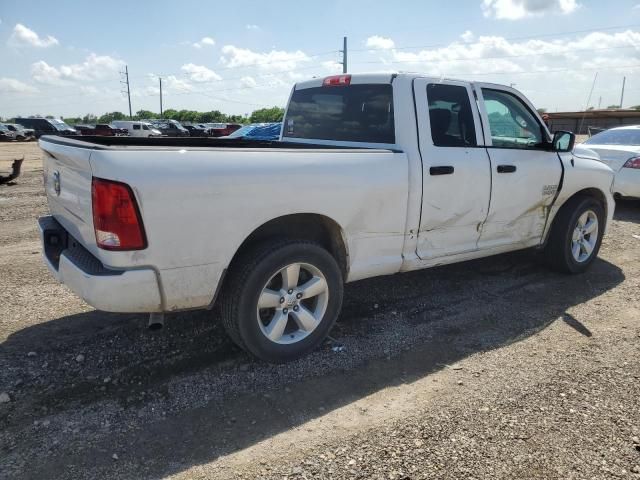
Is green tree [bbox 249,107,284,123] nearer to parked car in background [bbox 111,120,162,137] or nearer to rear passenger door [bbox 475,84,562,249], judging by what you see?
parked car in background [bbox 111,120,162,137]

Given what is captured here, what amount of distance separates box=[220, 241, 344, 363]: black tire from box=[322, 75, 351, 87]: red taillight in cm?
176

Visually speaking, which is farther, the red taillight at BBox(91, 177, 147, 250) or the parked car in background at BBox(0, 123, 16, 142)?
the parked car in background at BBox(0, 123, 16, 142)

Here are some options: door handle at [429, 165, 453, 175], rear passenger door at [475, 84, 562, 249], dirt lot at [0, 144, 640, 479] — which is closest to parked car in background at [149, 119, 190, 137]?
dirt lot at [0, 144, 640, 479]

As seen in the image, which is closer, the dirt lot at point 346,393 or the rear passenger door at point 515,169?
the dirt lot at point 346,393

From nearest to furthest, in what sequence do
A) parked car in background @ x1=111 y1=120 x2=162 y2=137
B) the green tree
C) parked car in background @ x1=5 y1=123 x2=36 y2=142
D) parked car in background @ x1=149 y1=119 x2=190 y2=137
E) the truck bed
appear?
1. the truck bed
2. parked car in background @ x1=5 y1=123 x2=36 y2=142
3. parked car in background @ x1=111 y1=120 x2=162 y2=137
4. parked car in background @ x1=149 y1=119 x2=190 y2=137
5. the green tree

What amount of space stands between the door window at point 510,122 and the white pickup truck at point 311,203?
→ 0.02m

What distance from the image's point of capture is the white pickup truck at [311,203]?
9.00 ft

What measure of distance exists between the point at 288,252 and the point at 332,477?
135 cm

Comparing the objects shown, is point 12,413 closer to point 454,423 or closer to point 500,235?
point 454,423

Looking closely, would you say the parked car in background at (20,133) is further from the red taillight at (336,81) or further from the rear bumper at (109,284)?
the rear bumper at (109,284)

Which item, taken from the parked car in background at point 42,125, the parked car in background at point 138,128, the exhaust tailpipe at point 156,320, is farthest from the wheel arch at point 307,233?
the parked car in background at point 42,125

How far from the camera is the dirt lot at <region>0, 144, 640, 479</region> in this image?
253 centimetres

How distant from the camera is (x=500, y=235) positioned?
15.3 feet

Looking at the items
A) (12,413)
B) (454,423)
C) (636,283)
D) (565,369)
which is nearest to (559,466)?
(454,423)
